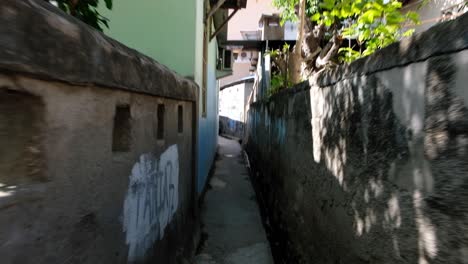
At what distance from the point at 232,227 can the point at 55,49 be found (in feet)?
16.5

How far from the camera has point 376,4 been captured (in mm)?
2602

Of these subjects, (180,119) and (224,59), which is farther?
(224,59)

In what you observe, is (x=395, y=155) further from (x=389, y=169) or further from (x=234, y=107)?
(x=234, y=107)

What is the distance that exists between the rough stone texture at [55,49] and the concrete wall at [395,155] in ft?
4.39

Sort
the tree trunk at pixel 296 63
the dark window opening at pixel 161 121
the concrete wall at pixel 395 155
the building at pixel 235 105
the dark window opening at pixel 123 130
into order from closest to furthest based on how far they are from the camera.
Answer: the concrete wall at pixel 395 155, the dark window opening at pixel 123 130, the dark window opening at pixel 161 121, the tree trunk at pixel 296 63, the building at pixel 235 105

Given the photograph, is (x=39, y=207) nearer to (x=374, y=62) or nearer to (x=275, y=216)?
(x=374, y=62)

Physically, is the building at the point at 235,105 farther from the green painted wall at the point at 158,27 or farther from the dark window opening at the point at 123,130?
the dark window opening at the point at 123,130

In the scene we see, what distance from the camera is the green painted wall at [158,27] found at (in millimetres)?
5320

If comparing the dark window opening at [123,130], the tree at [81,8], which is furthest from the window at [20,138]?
the tree at [81,8]

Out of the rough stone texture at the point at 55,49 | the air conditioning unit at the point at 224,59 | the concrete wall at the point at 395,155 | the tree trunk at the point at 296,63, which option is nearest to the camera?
the rough stone texture at the point at 55,49

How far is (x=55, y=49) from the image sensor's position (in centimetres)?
126

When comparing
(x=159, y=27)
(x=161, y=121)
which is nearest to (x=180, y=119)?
(x=161, y=121)

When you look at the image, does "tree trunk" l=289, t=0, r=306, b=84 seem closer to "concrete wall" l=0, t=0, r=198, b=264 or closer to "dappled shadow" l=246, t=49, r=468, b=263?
"dappled shadow" l=246, t=49, r=468, b=263

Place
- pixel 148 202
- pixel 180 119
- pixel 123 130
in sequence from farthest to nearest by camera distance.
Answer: pixel 180 119, pixel 148 202, pixel 123 130
